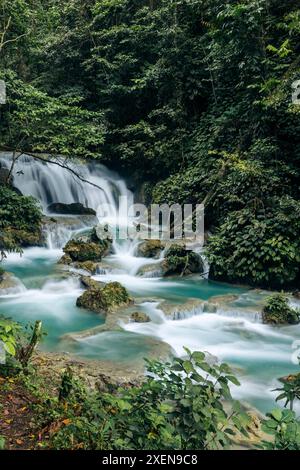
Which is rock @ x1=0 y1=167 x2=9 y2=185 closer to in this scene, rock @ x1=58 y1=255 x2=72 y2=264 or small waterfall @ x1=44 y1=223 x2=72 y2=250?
small waterfall @ x1=44 y1=223 x2=72 y2=250

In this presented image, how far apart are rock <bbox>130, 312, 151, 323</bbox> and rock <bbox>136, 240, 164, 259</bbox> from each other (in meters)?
4.75

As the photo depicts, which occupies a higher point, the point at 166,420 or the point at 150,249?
the point at 150,249

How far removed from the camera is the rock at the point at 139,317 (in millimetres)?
7547

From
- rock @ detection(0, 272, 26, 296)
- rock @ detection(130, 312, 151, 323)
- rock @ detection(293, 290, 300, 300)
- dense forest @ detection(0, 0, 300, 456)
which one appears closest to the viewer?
dense forest @ detection(0, 0, 300, 456)

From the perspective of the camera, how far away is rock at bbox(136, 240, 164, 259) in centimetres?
1235

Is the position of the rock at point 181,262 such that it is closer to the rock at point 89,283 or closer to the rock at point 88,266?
the rock at point 88,266

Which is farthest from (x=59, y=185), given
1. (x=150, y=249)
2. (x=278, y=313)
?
(x=278, y=313)

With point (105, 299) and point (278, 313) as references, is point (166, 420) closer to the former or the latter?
point (105, 299)

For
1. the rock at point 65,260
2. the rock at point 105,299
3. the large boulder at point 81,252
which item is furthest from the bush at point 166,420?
the large boulder at point 81,252

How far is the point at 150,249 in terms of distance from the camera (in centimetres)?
1241

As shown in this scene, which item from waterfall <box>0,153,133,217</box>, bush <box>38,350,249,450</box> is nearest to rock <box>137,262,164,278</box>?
waterfall <box>0,153,133,217</box>

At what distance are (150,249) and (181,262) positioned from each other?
143cm

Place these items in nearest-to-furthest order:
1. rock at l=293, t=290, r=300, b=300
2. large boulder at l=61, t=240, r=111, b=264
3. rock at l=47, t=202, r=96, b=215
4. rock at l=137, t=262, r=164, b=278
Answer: rock at l=293, t=290, r=300, b=300 → rock at l=137, t=262, r=164, b=278 → large boulder at l=61, t=240, r=111, b=264 → rock at l=47, t=202, r=96, b=215
